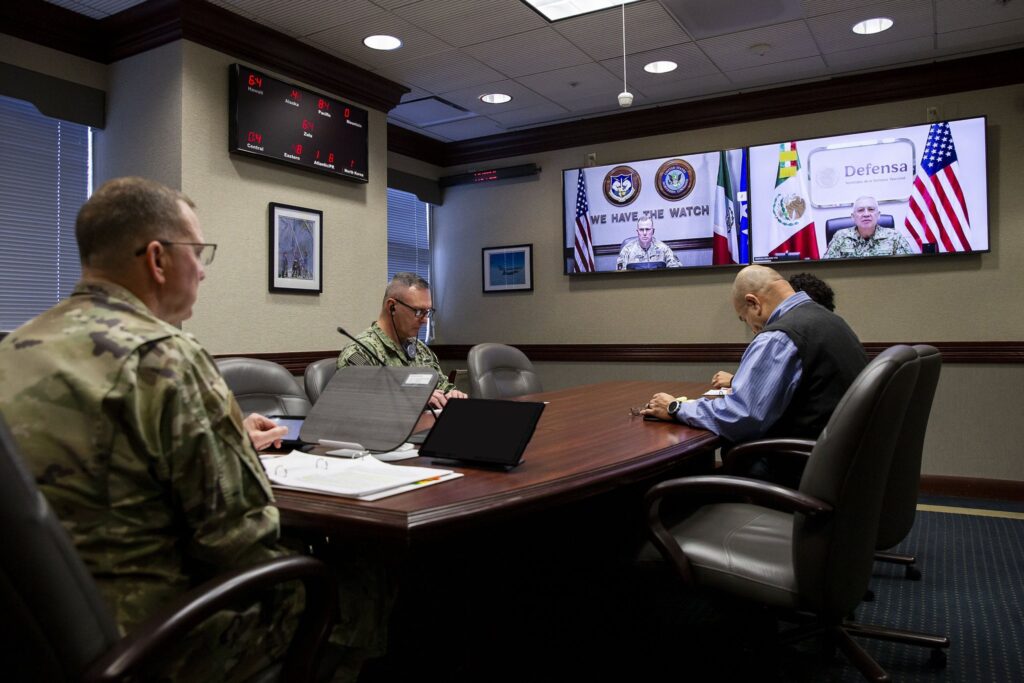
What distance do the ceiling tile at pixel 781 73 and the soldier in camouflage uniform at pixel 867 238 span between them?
88cm

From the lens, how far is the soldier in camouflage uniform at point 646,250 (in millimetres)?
5246

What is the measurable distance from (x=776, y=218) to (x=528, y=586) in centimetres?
369

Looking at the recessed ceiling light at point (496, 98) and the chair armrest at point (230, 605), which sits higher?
the recessed ceiling light at point (496, 98)

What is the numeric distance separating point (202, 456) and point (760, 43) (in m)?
4.09

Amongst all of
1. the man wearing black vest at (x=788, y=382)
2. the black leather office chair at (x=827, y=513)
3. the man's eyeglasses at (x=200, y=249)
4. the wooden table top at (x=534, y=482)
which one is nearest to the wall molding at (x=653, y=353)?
the wooden table top at (x=534, y=482)

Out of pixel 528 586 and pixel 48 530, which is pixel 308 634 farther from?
pixel 528 586

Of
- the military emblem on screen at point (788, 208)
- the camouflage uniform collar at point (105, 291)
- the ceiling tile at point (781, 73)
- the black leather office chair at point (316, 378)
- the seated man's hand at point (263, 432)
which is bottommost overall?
the seated man's hand at point (263, 432)

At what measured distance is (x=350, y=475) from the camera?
144cm

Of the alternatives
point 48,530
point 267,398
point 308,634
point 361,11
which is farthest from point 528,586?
point 361,11

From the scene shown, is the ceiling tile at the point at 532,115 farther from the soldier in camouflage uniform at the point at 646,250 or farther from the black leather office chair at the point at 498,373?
the black leather office chair at the point at 498,373

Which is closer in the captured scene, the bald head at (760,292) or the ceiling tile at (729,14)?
the bald head at (760,292)

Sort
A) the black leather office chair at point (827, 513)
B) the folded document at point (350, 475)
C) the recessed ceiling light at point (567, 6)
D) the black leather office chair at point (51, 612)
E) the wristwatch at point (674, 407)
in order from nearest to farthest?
the black leather office chair at point (51, 612), the folded document at point (350, 475), the black leather office chair at point (827, 513), the wristwatch at point (674, 407), the recessed ceiling light at point (567, 6)

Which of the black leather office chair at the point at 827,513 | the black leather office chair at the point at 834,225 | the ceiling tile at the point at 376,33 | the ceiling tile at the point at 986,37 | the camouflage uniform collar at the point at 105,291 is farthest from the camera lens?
the black leather office chair at the point at 834,225

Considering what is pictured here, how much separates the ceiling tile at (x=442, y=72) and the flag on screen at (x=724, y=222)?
1.71 metres
